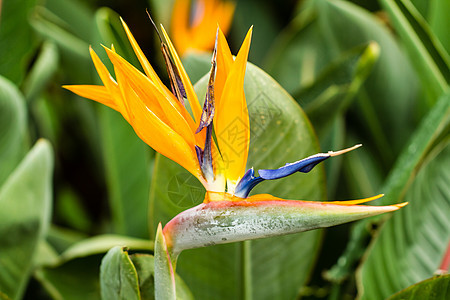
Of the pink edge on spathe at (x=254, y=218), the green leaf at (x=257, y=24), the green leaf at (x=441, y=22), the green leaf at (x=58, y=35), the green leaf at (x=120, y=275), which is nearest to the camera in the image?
the pink edge on spathe at (x=254, y=218)

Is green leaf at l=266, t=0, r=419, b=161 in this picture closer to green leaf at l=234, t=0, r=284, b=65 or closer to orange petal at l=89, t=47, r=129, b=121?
green leaf at l=234, t=0, r=284, b=65

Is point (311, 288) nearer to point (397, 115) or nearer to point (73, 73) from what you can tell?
point (397, 115)

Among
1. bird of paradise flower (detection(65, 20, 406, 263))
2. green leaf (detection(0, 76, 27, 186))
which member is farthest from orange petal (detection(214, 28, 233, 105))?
green leaf (detection(0, 76, 27, 186))

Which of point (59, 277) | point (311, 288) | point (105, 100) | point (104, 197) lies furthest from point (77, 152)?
point (105, 100)

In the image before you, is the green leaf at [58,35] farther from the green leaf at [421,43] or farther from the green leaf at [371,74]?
the green leaf at [421,43]

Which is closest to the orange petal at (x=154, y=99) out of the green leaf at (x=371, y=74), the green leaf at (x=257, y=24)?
the green leaf at (x=371, y=74)

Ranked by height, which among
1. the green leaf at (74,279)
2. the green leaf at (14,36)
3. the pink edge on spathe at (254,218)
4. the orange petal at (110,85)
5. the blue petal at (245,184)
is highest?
the green leaf at (14,36)
